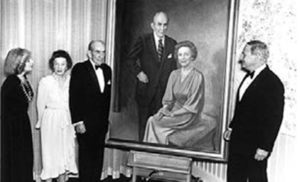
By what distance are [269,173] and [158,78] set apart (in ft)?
4.86

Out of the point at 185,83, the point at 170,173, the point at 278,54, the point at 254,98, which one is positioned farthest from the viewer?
the point at 170,173

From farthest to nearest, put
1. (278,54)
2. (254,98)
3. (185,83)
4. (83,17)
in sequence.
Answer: (83,17)
(185,83)
(278,54)
(254,98)

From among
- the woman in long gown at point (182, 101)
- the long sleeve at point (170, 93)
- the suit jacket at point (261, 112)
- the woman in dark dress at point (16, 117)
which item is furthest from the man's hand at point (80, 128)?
the suit jacket at point (261, 112)

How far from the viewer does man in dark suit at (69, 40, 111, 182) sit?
454 centimetres

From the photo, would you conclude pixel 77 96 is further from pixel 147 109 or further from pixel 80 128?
pixel 147 109

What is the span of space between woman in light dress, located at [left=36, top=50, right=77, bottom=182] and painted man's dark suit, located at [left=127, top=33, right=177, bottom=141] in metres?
0.76

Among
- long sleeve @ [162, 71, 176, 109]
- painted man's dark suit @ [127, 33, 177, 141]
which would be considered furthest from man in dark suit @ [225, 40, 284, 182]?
painted man's dark suit @ [127, 33, 177, 141]

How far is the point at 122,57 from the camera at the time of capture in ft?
15.4

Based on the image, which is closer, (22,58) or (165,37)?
(22,58)

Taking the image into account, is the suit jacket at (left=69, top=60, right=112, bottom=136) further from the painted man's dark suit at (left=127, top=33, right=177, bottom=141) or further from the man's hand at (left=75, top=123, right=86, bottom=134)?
the painted man's dark suit at (left=127, top=33, right=177, bottom=141)

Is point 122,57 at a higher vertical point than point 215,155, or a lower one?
higher

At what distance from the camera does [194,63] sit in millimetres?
4438

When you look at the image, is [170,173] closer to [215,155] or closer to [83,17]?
[215,155]

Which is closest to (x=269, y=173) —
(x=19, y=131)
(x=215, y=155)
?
(x=215, y=155)
